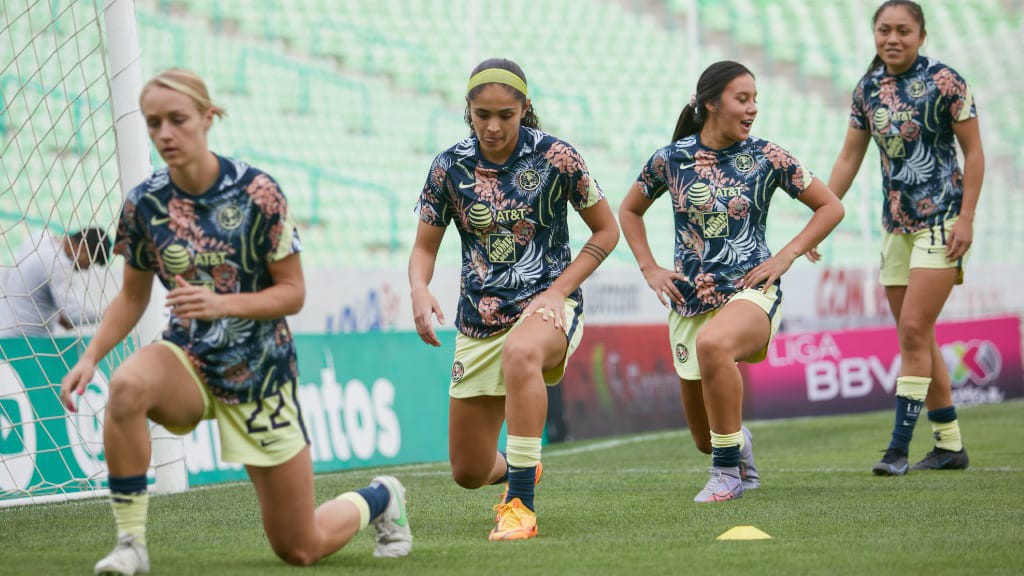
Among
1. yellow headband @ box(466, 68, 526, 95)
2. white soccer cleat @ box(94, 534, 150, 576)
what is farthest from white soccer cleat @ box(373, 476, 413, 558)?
yellow headband @ box(466, 68, 526, 95)

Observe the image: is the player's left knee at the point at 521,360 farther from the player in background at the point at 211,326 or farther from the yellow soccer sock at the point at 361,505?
the player in background at the point at 211,326

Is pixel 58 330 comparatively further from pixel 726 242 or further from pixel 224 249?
pixel 224 249

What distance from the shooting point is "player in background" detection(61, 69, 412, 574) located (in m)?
3.96

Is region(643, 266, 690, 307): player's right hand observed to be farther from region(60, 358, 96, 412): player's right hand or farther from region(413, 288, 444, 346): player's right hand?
region(60, 358, 96, 412): player's right hand

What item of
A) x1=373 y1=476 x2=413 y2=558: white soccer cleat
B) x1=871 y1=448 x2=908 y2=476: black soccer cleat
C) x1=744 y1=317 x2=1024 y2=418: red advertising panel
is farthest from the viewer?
x1=744 y1=317 x2=1024 y2=418: red advertising panel

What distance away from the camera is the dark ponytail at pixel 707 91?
609 centimetres

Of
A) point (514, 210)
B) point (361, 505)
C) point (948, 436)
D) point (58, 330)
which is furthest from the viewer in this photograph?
point (58, 330)

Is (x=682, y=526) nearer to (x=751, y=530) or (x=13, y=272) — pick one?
(x=751, y=530)

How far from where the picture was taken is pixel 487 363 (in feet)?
17.5

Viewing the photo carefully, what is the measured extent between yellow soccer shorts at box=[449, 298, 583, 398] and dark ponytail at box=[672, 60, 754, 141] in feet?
4.46

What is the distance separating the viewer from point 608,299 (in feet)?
43.6

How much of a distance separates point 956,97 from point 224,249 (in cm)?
422

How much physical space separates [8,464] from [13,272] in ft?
3.74

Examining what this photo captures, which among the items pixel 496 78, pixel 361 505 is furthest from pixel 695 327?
pixel 361 505
